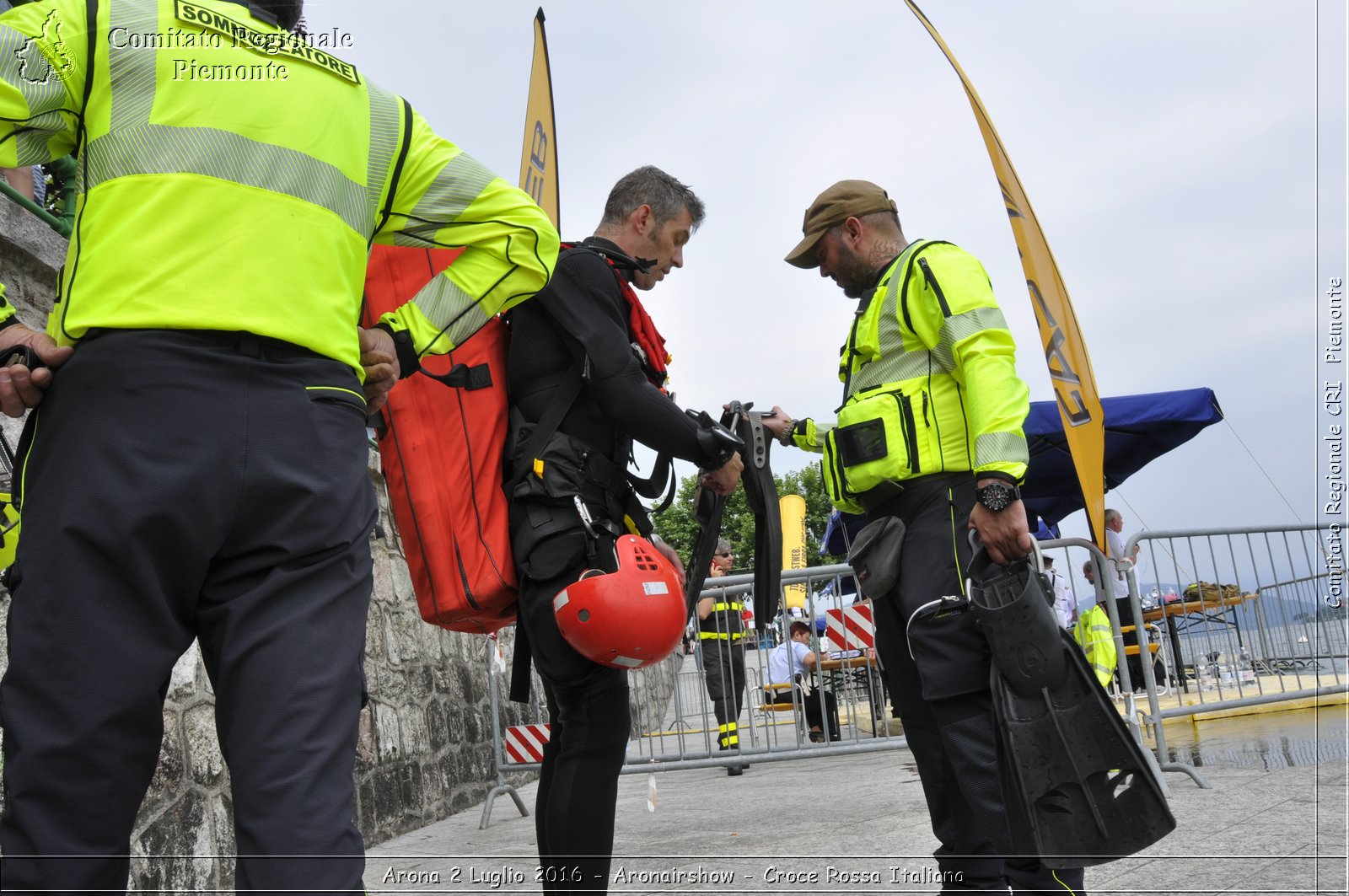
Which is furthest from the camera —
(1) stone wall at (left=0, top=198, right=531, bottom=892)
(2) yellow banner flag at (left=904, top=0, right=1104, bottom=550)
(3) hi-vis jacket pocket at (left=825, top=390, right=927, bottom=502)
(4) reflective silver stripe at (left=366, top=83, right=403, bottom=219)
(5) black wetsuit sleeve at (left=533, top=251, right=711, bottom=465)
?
(2) yellow banner flag at (left=904, top=0, right=1104, bottom=550)

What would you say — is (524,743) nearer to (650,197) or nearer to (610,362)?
(650,197)

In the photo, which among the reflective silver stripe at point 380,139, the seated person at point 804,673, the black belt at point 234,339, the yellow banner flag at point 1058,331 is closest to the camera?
the black belt at point 234,339

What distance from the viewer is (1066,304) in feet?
15.7

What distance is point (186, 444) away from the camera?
1.43 m

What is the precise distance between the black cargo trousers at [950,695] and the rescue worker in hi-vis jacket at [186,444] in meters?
1.59

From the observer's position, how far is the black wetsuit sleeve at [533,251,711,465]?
258 cm

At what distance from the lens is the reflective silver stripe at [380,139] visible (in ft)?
5.97

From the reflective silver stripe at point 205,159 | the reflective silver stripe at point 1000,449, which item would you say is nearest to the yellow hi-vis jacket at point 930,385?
the reflective silver stripe at point 1000,449

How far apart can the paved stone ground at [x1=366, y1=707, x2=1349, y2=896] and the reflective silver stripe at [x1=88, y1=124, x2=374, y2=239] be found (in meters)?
2.60

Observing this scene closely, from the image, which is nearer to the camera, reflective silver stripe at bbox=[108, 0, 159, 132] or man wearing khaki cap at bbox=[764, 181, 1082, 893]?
reflective silver stripe at bbox=[108, 0, 159, 132]

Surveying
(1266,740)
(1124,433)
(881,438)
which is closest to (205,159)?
(881,438)

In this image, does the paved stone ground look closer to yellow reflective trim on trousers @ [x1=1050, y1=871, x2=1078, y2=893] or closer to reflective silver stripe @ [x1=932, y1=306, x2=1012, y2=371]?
yellow reflective trim on trousers @ [x1=1050, y1=871, x2=1078, y2=893]

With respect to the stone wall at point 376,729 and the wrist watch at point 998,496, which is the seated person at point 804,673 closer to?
the stone wall at point 376,729

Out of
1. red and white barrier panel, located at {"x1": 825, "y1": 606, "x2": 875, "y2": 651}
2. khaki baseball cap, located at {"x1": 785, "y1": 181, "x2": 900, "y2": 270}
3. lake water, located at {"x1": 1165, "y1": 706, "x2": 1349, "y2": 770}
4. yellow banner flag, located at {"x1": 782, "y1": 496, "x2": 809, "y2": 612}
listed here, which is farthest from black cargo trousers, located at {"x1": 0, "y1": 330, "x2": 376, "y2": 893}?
yellow banner flag, located at {"x1": 782, "y1": 496, "x2": 809, "y2": 612}
